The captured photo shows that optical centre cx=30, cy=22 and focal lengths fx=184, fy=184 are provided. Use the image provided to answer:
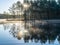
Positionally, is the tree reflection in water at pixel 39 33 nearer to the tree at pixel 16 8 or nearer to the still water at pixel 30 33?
the still water at pixel 30 33

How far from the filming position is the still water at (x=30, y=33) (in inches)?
162

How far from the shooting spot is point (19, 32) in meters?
4.19

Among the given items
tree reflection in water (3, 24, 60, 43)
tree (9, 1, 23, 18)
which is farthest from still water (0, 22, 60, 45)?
tree (9, 1, 23, 18)

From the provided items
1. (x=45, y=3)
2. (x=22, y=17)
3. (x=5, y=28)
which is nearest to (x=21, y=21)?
(x=22, y=17)

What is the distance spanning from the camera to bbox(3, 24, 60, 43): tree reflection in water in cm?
414

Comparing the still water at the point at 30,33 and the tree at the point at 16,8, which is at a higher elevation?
the tree at the point at 16,8

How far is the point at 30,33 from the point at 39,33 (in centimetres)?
21

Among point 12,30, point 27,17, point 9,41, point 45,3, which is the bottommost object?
point 9,41

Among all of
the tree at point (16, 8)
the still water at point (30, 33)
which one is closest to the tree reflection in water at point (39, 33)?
the still water at point (30, 33)

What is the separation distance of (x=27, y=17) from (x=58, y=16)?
70cm

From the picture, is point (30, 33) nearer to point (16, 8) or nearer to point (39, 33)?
point (39, 33)

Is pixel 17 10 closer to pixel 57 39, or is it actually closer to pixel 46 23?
pixel 46 23

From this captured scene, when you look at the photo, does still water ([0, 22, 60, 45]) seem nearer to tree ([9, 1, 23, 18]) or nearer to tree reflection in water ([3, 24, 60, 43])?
tree reflection in water ([3, 24, 60, 43])

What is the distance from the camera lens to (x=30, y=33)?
167 inches
